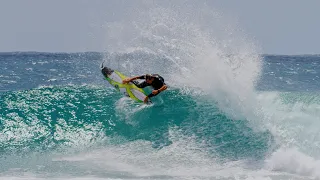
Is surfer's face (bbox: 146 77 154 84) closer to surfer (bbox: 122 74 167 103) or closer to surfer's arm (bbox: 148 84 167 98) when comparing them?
surfer (bbox: 122 74 167 103)

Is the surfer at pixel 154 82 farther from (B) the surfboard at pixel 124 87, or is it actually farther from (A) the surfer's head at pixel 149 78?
(B) the surfboard at pixel 124 87

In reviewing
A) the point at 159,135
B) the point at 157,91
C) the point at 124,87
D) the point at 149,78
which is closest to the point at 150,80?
the point at 149,78

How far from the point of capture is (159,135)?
15234 millimetres

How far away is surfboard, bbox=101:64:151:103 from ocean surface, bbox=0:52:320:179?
336 mm

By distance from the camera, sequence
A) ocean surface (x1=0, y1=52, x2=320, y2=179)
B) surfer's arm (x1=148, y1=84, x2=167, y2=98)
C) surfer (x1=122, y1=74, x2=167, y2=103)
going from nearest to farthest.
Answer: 1. ocean surface (x1=0, y1=52, x2=320, y2=179)
2. surfer's arm (x1=148, y1=84, x2=167, y2=98)
3. surfer (x1=122, y1=74, x2=167, y2=103)

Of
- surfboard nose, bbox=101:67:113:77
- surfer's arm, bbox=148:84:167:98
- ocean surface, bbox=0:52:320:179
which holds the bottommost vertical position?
ocean surface, bbox=0:52:320:179

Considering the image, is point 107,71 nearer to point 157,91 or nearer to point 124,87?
point 124,87

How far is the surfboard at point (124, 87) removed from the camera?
1631 centimetres

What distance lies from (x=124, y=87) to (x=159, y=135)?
2621 millimetres

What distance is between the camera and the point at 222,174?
12.5 metres

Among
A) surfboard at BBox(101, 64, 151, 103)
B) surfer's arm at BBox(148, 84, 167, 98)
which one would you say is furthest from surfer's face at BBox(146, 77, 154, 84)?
surfboard at BBox(101, 64, 151, 103)

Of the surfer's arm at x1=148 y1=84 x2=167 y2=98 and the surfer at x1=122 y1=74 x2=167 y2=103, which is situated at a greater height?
the surfer at x1=122 y1=74 x2=167 y2=103

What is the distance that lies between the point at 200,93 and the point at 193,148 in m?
3.43

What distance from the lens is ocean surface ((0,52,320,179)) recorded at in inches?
500
